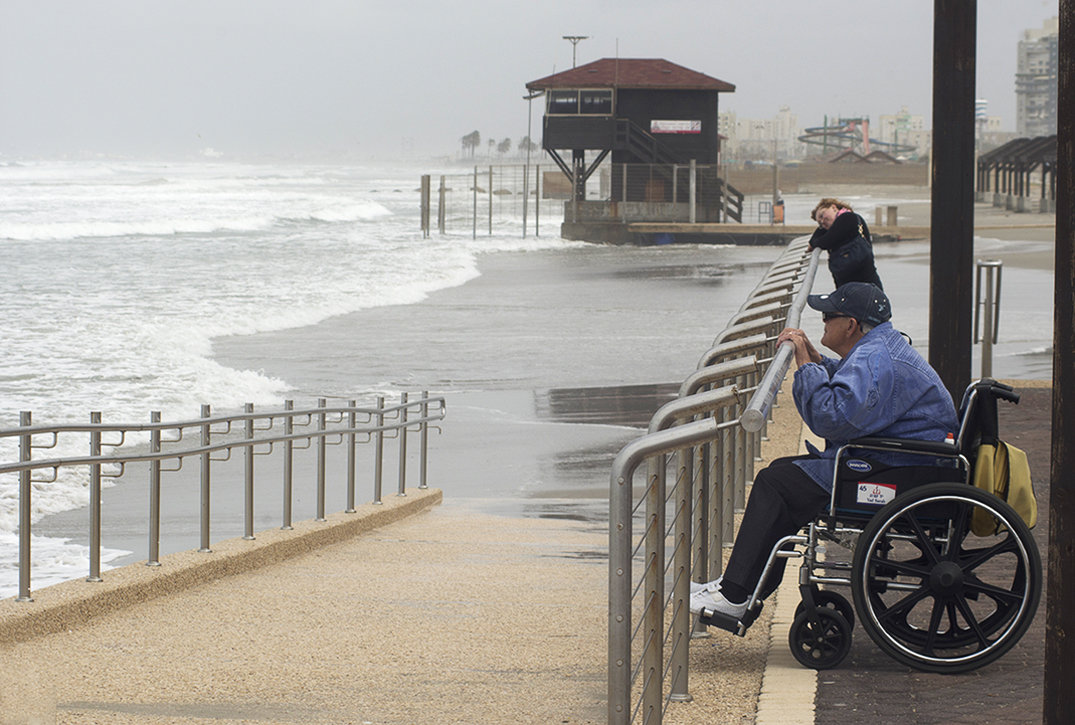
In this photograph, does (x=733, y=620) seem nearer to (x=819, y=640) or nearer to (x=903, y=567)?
(x=819, y=640)

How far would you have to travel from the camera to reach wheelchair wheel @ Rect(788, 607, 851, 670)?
4.16 meters

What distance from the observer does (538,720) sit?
12.4ft

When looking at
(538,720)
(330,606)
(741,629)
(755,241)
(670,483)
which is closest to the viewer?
(538,720)

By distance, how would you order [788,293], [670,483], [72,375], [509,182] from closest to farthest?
[788,293], [670,483], [72,375], [509,182]

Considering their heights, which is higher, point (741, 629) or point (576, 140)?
point (576, 140)

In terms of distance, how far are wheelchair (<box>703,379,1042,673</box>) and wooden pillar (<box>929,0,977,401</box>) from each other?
4.61 m

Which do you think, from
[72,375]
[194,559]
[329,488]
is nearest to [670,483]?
[329,488]

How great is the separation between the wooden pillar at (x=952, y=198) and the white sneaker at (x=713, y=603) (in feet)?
15.8

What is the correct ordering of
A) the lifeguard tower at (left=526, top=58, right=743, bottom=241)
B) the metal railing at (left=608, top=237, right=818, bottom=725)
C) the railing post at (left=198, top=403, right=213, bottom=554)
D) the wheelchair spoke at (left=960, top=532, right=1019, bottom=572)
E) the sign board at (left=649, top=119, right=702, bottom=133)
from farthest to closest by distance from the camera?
the sign board at (left=649, top=119, right=702, bottom=133) < the lifeguard tower at (left=526, top=58, right=743, bottom=241) < the railing post at (left=198, top=403, right=213, bottom=554) < the wheelchair spoke at (left=960, top=532, right=1019, bottom=572) < the metal railing at (left=608, top=237, right=818, bottom=725)

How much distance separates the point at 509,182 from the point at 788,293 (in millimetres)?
134731

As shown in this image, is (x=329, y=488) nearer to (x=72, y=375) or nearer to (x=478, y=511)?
(x=478, y=511)

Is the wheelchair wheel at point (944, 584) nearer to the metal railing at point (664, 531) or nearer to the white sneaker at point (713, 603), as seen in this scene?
the white sneaker at point (713, 603)

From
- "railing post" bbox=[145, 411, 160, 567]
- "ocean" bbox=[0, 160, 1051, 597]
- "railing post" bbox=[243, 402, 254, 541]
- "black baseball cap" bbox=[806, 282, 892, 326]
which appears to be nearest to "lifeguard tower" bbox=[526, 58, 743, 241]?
"ocean" bbox=[0, 160, 1051, 597]

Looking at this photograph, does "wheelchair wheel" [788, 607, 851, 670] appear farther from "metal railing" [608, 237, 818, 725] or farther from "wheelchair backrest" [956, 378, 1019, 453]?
"wheelchair backrest" [956, 378, 1019, 453]
